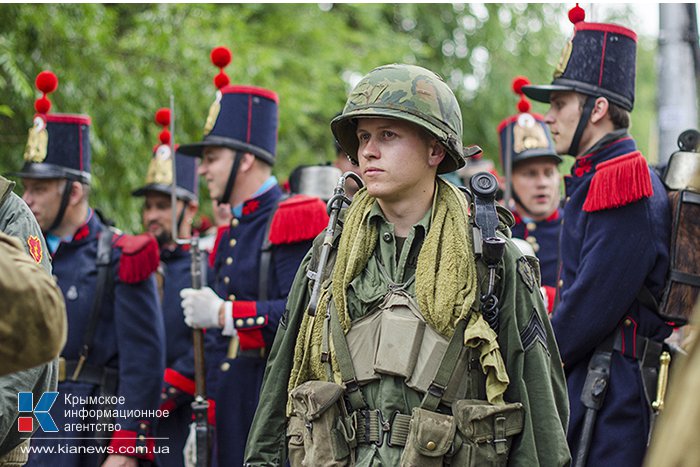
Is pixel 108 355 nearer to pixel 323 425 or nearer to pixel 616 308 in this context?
pixel 323 425

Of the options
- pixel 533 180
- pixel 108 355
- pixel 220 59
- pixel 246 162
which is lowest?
pixel 108 355

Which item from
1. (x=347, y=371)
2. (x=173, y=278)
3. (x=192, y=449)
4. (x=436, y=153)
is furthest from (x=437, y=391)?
(x=173, y=278)

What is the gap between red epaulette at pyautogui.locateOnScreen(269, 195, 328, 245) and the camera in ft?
18.7

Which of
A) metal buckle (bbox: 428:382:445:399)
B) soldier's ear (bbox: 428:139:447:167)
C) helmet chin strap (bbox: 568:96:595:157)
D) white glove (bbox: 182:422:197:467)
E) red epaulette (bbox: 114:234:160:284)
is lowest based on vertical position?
white glove (bbox: 182:422:197:467)

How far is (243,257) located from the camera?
19.7ft

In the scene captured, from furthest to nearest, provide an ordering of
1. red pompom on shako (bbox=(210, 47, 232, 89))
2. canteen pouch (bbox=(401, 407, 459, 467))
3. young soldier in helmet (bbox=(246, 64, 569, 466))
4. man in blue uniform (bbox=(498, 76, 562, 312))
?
1. man in blue uniform (bbox=(498, 76, 562, 312))
2. red pompom on shako (bbox=(210, 47, 232, 89))
3. young soldier in helmet (bbox=(246, 64, 569, 466))
4. canteen pouch (bbox=(401, 407, 459, 467))

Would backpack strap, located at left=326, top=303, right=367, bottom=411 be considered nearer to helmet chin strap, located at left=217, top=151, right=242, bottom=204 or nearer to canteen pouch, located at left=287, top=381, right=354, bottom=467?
canteen pouch, located at left=287, top=381, right=354, bottom=467

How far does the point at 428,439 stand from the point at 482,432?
0.19m

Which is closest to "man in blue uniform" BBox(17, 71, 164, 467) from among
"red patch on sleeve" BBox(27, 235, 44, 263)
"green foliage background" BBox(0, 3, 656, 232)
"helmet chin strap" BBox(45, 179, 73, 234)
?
"helmet chin strap" BBox(45, 179, 73, 234)

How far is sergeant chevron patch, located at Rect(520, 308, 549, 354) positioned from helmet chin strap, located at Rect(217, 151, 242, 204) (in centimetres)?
289

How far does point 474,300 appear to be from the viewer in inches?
148

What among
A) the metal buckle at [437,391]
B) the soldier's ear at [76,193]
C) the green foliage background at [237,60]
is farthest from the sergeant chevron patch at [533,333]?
the green foliage background at [237,60]

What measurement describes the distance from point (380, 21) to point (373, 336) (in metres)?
13.0

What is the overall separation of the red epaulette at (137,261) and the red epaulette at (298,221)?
805 mm
